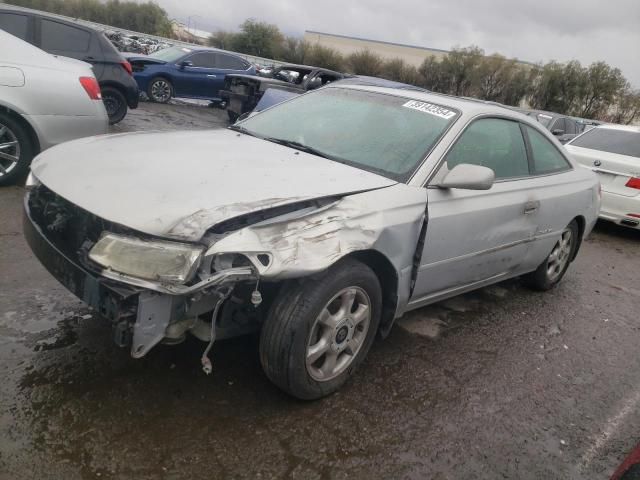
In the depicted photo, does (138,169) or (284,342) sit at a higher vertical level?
(138,169)

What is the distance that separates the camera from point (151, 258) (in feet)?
6.76

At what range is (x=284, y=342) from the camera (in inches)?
89.4

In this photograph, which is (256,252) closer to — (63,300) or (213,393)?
(213,393)

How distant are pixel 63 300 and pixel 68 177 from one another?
1.02 metres

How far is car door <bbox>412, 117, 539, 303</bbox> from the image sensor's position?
2.94 m

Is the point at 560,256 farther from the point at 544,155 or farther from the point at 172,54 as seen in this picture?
the point at 172,54

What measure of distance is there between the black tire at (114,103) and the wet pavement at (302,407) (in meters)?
5.13

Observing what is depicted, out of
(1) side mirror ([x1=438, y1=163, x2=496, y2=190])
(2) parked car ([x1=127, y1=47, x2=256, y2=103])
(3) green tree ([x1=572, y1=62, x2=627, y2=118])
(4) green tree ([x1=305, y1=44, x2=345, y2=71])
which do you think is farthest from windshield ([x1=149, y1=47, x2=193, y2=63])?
(3) green tree ([x1=572, y1=62, x2=627, y2=118])

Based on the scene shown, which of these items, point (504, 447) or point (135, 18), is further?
point (135, 18)

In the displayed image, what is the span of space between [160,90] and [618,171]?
33.5ft

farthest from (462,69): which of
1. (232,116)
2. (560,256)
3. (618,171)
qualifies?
(560,256)

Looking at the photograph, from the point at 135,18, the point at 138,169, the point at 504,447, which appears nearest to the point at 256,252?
the point at 138,169

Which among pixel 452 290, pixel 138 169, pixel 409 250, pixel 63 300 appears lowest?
pixel 63 300

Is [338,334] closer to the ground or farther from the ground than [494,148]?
closer to the ground
